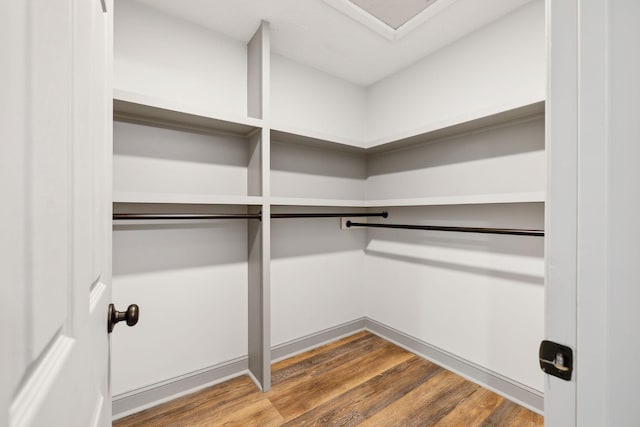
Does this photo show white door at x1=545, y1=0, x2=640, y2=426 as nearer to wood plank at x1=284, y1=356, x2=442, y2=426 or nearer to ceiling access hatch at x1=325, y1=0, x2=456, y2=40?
wood plank at x1=284, y1=356, x2=442, y2=426

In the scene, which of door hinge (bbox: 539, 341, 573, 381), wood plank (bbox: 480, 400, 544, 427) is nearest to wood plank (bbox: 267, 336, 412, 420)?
wood plank (bbox: 480, 400, 544, 427)

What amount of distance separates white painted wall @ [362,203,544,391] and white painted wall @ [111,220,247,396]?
1219mm

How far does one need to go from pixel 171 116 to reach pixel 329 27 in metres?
1.13

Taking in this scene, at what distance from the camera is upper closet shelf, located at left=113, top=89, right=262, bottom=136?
1.30 meters

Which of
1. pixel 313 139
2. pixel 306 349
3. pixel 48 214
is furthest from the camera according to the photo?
pixel 306 349

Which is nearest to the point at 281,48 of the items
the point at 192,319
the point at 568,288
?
the point at 192,319

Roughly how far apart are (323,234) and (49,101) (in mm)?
1998

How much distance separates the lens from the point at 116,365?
1.44 metres

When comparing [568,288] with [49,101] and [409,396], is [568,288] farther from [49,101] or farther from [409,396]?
[409,396]

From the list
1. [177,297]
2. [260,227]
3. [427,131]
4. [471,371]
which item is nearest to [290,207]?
[260,227]

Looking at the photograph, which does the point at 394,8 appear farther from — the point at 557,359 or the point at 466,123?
the point at 557,359

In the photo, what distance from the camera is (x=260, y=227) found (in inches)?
65.5

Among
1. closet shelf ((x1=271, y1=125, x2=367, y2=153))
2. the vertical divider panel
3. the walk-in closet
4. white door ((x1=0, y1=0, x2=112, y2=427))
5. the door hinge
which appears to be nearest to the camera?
white door ((x1=0, y1=0, x2=112, y2=427))

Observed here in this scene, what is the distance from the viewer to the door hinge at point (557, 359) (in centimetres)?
47
